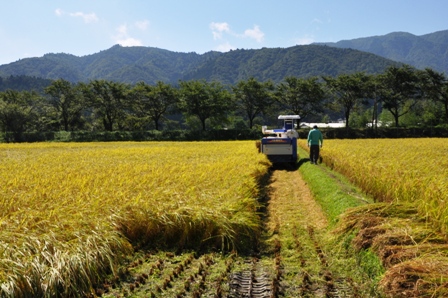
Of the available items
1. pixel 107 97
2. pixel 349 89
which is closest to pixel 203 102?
pixel 107 97

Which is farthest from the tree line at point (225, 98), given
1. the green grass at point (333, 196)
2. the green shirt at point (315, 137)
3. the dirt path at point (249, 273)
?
the dirt path at point (249, 273)

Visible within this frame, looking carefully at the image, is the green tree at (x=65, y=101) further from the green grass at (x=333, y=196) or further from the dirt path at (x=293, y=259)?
the dirt path at (x=293, y=259)

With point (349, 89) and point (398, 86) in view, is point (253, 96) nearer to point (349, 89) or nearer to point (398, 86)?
point (349, 89)

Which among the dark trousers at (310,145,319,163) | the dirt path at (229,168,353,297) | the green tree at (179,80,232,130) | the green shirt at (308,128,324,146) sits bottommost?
the dirt path at (229,168,353,297)

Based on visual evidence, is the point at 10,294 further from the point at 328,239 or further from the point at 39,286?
the point at 328,239

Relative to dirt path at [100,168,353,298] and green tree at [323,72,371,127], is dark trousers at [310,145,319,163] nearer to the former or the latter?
dirt path at [100,168,353,298]

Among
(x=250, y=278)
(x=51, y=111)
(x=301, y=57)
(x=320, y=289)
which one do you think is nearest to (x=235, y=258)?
(x=250, y=278)

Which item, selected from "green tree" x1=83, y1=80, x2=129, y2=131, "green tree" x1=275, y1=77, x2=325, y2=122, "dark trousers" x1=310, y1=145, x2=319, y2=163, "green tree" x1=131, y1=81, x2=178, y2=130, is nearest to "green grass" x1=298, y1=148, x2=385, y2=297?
"dark trousers" x1=310, y1=145, x2=319, y2=163

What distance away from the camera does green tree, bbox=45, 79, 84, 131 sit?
2201 inches

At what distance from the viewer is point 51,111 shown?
191 ft

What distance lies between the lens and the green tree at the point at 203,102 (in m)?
52.8

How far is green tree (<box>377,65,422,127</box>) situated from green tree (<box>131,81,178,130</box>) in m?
35.4

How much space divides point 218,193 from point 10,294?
4.24 meters

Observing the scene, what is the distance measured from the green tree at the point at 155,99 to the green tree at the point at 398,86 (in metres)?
35.4
